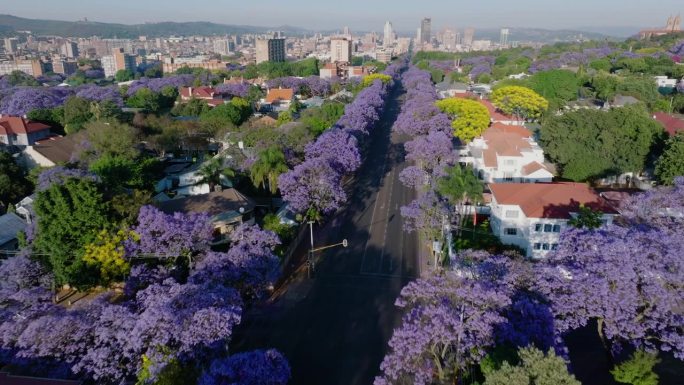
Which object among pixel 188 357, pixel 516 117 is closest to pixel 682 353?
pixel 188 357

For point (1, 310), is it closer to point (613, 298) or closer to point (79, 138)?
point (613, 298)

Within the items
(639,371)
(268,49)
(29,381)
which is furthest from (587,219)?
(268,49)

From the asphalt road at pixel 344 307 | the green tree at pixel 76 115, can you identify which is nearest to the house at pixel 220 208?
the asphalt road at pixel 344 307

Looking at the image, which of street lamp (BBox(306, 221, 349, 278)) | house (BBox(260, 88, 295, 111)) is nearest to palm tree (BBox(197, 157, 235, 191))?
street lamp (BBox(306, 221, 349, 278))

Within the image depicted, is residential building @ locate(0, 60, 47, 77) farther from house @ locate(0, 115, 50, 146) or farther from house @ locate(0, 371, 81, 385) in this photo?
house @ locate(0, 371, 81, 385)

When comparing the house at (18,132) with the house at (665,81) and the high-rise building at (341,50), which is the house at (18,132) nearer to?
the house at (665,81)

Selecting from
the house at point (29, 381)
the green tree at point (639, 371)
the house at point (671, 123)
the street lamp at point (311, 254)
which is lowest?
the street lamp at point (311, 254)

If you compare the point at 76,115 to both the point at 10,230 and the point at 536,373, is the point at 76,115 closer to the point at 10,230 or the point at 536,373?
the point at 10,230
